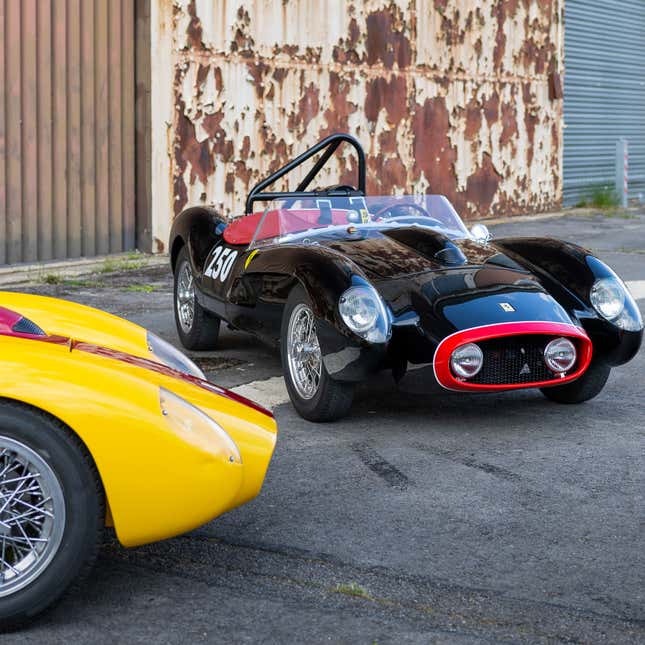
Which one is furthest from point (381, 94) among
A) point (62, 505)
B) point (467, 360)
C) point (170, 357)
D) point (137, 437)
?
point (62, 505)

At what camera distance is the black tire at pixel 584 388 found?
5.83 meters

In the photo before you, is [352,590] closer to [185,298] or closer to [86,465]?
[86,465]

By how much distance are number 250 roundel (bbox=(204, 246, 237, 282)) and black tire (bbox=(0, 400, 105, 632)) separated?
343 centimetres

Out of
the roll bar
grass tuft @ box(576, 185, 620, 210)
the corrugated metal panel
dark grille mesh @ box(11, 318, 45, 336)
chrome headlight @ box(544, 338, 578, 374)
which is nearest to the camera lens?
dark grille mesh @ box(11, 318, 45, 336)

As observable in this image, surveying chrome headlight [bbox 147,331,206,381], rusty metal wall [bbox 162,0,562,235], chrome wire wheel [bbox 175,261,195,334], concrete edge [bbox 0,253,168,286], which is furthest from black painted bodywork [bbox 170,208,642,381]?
rusty metal wall [bbox 162,0,562,235]

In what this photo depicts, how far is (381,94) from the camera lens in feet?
47.2

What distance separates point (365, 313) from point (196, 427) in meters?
2.05

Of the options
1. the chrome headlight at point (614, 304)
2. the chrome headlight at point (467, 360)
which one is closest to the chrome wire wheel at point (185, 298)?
the chrome headlight at point (467, 360)

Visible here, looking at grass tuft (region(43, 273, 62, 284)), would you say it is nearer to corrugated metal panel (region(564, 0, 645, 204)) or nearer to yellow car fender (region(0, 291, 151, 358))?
yellow car fender (region(0, 291, 151, 358))

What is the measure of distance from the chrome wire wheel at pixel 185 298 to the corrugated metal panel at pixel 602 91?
38.8ft

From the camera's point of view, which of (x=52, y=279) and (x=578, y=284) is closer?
(x=578, y=284)

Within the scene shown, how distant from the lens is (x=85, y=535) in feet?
10.6

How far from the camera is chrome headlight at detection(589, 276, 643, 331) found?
18.7 ft

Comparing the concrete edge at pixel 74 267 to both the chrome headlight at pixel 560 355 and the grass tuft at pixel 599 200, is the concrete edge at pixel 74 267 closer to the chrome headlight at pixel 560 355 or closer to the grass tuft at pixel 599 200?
the chrome headlight at pixel 560 355
